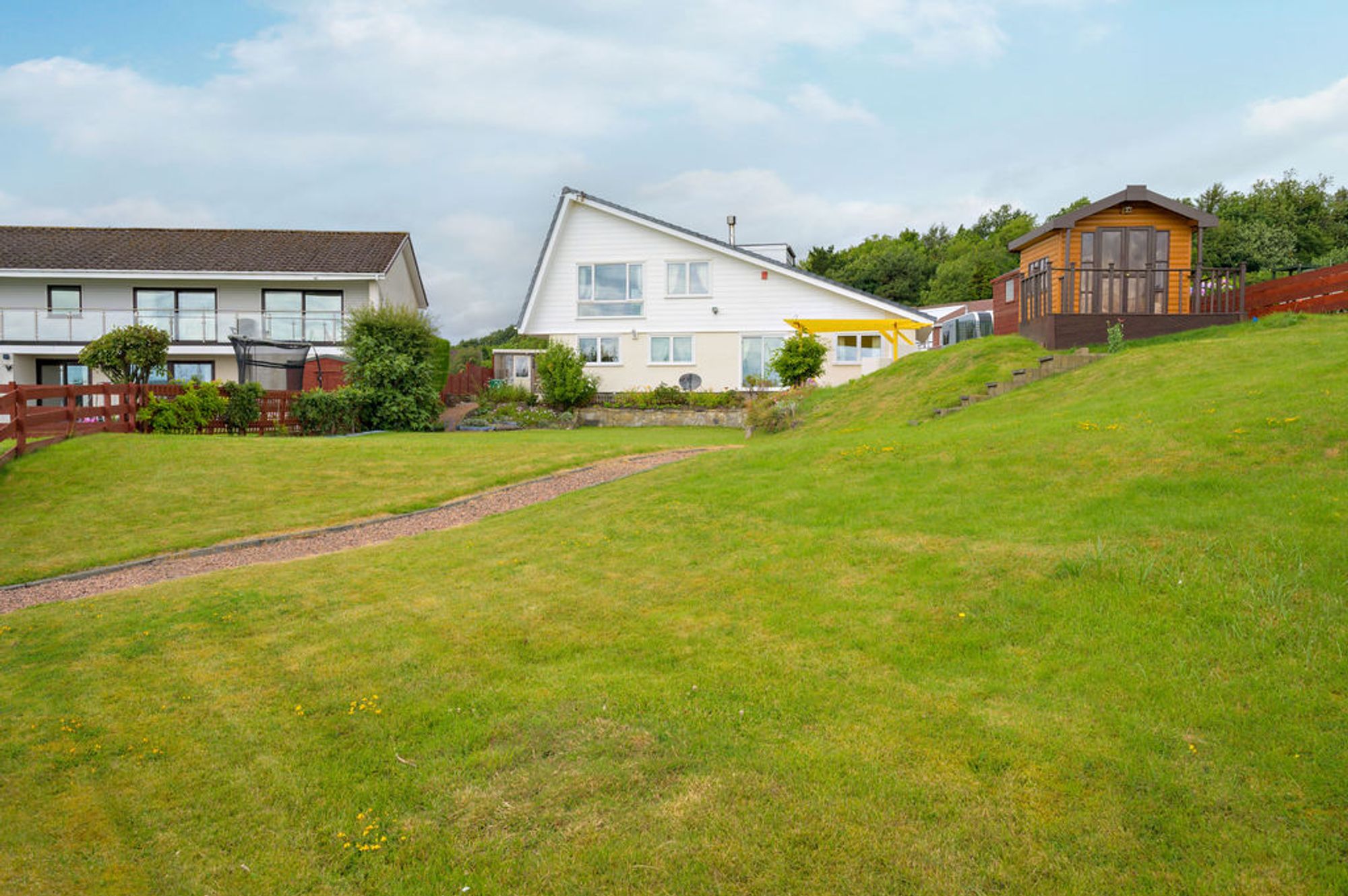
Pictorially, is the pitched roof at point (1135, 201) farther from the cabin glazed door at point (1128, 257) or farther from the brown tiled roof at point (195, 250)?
the brown tiled roof at point (195, 250)

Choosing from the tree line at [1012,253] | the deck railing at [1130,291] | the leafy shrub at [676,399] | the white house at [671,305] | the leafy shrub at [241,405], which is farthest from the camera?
the tree line at [1012,253]

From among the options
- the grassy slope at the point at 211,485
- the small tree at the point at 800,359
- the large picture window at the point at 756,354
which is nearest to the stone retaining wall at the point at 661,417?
the small tree at the point at 800,359

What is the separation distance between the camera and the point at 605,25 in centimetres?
1823

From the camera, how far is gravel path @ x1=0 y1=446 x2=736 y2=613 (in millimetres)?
9656

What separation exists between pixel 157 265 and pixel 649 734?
3853 centimetres

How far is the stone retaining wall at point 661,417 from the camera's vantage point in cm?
2978

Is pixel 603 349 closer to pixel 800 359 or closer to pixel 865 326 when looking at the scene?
pixel 800 359

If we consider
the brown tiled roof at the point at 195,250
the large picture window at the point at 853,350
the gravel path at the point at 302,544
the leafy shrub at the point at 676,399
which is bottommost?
the gravel path at the point at 302,544

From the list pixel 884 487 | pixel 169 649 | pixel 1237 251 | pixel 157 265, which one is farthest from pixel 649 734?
pixel 1237 251

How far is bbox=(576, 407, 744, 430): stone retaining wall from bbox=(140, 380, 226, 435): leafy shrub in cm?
1220

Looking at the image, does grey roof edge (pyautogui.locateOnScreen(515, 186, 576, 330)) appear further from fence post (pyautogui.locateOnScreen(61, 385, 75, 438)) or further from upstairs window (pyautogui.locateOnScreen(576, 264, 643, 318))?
fence post (pyautogui.locateOnScreen(61, 385, 75, 438))

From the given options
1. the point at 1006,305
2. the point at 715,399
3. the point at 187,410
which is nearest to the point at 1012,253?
the point at 1006,305

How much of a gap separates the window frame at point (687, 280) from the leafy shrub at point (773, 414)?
9990 mm

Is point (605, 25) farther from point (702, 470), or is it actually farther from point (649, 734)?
point (649, 734)
